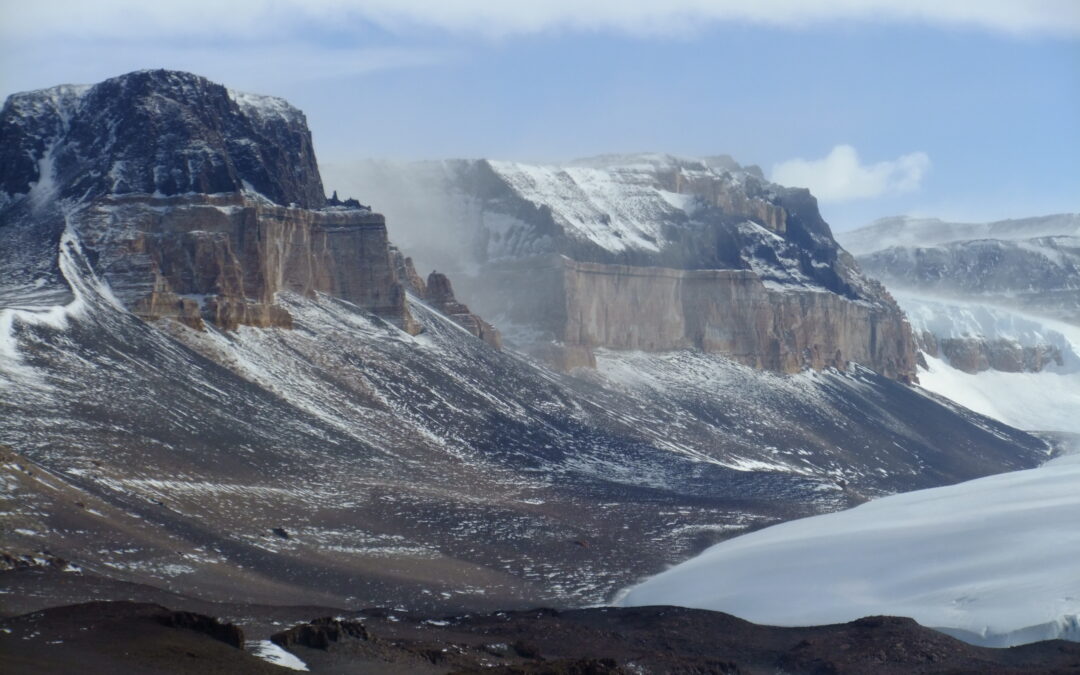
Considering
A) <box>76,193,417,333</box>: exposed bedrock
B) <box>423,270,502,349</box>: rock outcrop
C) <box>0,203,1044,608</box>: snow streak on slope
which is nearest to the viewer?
<box>0,203,1044,608</box>: snow streak on slope

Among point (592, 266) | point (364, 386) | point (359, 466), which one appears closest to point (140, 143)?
point (364, 386)

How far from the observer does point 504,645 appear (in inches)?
2153

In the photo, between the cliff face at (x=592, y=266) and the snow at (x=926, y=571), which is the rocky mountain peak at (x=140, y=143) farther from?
the snow at (x=926, y=571)

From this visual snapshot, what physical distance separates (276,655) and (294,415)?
170ft

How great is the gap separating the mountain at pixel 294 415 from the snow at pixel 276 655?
7231 millimetres

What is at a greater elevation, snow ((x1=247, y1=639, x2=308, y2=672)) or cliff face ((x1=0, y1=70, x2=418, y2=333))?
cliff face ((x1=0, y1=70, x2=418, y2=333))

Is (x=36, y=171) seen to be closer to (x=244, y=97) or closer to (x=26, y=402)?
(x=244, y=97)

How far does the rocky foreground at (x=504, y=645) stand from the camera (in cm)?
4166

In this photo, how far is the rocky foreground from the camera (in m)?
41.7

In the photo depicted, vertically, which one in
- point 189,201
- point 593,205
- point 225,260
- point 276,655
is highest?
point 593,205

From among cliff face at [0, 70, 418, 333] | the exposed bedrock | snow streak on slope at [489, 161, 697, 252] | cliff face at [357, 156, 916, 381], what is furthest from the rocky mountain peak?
snow streak on slope at [489, 161, 697, 252]

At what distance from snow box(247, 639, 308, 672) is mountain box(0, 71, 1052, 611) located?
723 cm

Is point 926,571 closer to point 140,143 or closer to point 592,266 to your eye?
point 140,143

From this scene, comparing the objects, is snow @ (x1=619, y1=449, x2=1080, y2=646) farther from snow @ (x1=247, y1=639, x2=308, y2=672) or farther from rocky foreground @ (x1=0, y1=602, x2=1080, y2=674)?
snow @ (x1=247, y1=639, x2=308, y2=672)
